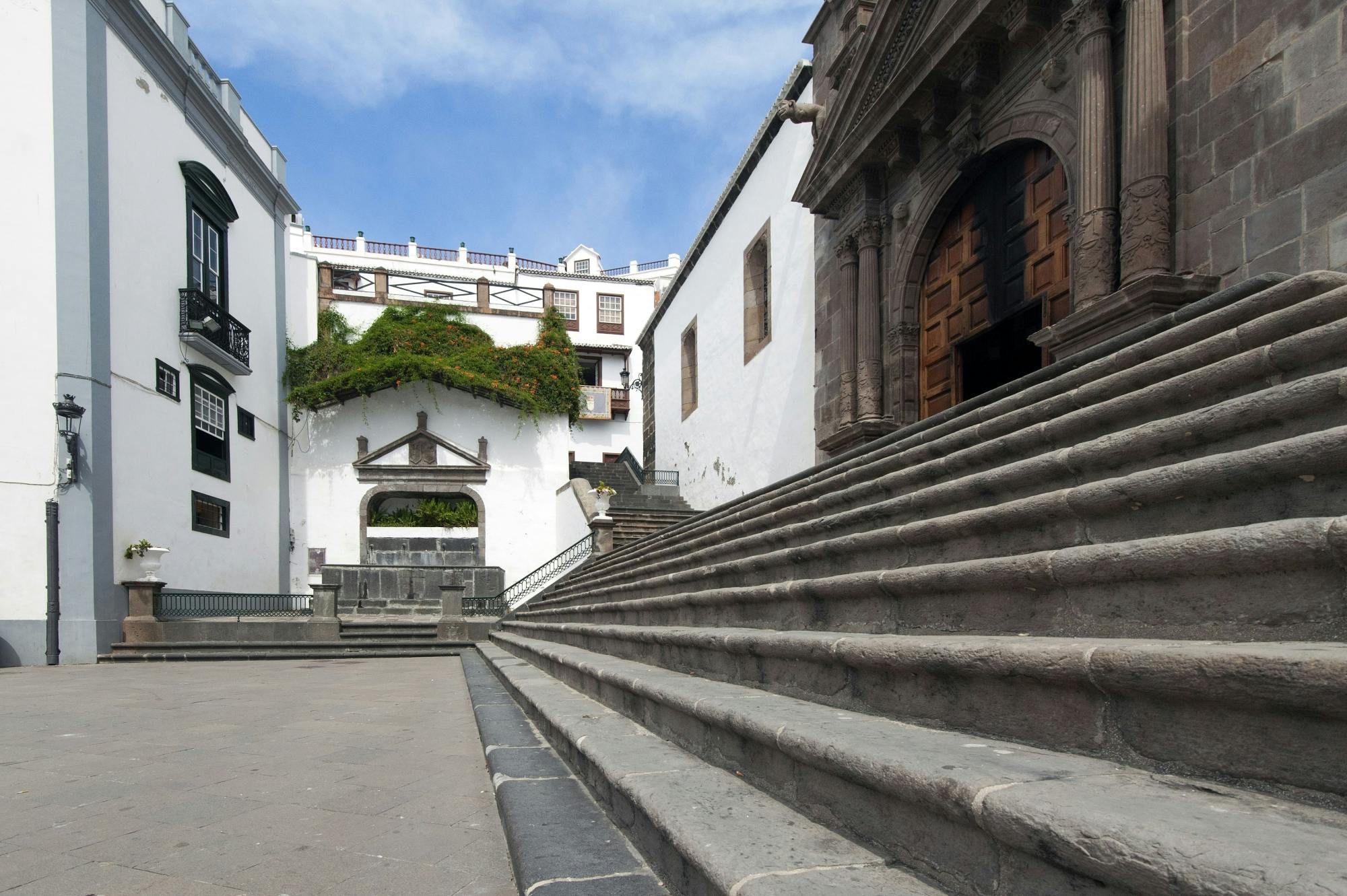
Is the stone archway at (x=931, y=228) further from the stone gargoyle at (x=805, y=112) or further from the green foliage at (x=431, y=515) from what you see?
the green foliage at (x=431, y=515)

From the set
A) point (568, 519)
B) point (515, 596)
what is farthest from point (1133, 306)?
point (568, 519)

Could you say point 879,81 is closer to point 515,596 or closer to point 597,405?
point 515,596

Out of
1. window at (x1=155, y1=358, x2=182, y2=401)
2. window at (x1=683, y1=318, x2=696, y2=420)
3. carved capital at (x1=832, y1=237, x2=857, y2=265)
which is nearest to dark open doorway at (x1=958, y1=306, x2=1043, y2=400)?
carved capital at (x1=832, y1=237, x2=857, y2=265)

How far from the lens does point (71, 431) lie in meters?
10.8

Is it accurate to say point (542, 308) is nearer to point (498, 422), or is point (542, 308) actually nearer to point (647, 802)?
point (498, 422)

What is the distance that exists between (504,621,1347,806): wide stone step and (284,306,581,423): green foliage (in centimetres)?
1814

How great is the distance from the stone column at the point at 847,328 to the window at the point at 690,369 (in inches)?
348

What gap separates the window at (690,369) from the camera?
19.1 metres

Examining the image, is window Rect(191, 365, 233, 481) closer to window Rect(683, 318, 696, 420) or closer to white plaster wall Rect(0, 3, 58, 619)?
white plaster wall Rect(0, 3, 58, 619)

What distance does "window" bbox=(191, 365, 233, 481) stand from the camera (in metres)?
14.1

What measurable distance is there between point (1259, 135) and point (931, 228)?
3968 mm

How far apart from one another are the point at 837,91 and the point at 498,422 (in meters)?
12.2

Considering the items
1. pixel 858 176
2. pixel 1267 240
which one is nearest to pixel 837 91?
pixel 858 176

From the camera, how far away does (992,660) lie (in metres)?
1.73
